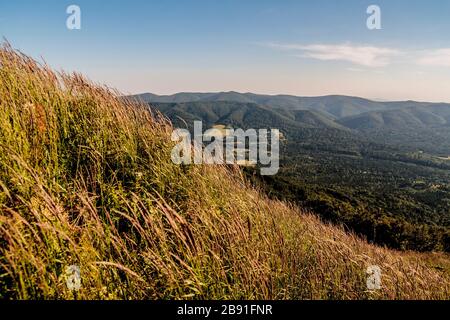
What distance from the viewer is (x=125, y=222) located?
3.97 metres

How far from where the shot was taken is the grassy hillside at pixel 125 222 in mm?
2775

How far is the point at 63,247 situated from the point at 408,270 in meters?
5.05

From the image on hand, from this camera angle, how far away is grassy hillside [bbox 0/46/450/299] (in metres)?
2.78

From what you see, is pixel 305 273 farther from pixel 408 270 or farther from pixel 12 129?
pixel 12 129

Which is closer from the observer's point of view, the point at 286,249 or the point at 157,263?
the point at 157,263

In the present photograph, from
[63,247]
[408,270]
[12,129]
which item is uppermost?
[12,129]

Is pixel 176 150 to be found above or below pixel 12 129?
below

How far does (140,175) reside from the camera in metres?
4.43

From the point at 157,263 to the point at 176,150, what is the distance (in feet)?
8.99
